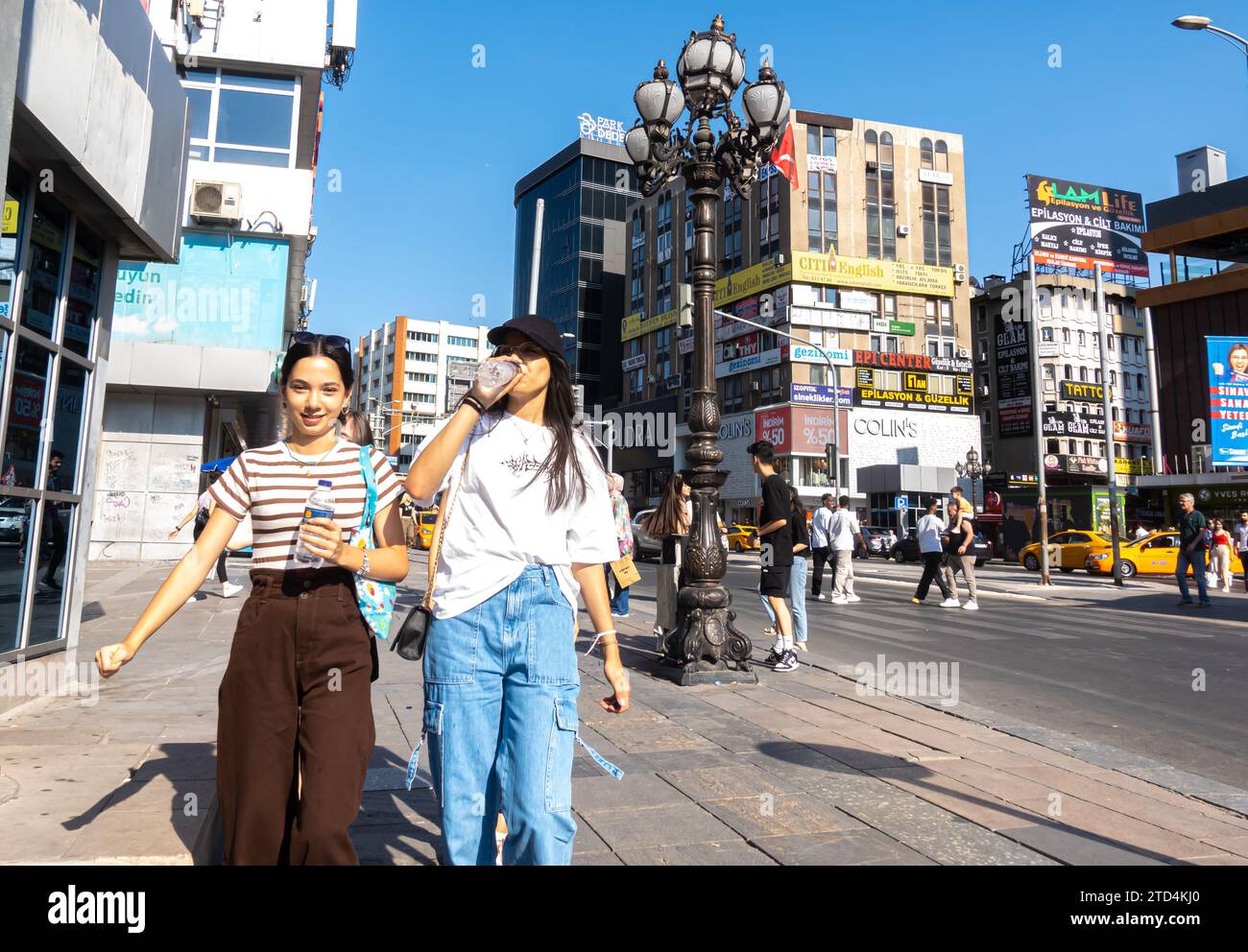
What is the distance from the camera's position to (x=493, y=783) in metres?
2.41

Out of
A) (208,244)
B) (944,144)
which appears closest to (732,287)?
(944,144)

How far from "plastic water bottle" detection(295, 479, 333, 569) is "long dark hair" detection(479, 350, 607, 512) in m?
0.55

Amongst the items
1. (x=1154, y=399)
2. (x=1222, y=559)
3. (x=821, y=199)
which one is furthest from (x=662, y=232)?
(x=1222, y=559)

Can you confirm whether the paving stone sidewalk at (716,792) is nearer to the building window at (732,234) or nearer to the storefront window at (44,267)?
the storefront window at (44,267)

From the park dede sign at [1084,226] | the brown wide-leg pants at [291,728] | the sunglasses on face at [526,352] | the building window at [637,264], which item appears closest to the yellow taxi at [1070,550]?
the sunglasses on face at [526,352]

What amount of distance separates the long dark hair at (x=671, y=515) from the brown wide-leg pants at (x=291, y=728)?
5851mm

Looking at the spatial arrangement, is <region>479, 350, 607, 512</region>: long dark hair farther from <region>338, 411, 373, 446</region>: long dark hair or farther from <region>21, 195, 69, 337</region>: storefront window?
<region>21, 195, 69, 337</region>: storefront window

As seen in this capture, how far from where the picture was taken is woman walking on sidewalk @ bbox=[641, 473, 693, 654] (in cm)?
822

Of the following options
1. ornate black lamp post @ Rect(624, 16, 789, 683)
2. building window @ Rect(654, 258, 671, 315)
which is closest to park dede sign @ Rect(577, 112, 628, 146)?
building window @ Rect(654, 258, 671, 315)

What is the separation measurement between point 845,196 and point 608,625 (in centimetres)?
5390

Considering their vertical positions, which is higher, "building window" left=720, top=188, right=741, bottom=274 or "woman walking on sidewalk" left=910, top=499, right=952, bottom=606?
"building window" left=720, top=188, right=741, bottom=274

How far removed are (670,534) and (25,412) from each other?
5372 millimetres

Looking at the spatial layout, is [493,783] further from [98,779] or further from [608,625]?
[98,779]
